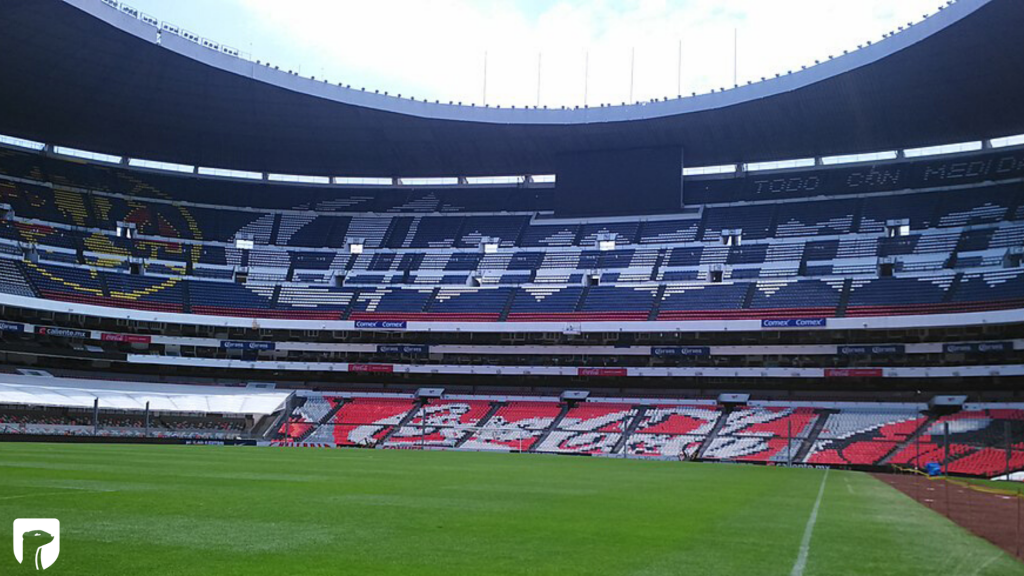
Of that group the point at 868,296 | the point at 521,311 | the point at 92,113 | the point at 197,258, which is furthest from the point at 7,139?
the point at 868,296

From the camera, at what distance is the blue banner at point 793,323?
55.4m

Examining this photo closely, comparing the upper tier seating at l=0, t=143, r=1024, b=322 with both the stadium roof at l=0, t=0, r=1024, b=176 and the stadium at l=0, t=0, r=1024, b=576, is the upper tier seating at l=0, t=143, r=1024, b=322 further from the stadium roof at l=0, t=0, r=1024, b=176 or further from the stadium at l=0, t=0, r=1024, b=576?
the stadium roof at l=0, t=0, r=1024, b=176

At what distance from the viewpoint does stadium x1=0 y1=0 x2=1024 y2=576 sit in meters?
50.0

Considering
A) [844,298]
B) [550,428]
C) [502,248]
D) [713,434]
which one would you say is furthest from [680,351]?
[502,248]

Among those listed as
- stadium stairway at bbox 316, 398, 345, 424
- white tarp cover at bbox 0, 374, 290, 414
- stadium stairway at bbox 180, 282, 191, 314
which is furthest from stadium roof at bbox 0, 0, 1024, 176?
stadium stairway at bbox 316, 398, 345, 424

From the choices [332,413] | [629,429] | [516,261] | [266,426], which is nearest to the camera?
[629,429]

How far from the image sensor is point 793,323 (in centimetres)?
5600

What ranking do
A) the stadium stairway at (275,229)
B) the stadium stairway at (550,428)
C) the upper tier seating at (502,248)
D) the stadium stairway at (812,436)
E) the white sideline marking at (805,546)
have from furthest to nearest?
the stadium stairway at (275,229) → the upper tier seating at (502,248) → the stadium stairway at (550,428) → the stadium stairway at (812,436) → the white sideline marking at (805,546)

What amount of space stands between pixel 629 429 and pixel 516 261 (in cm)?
1840

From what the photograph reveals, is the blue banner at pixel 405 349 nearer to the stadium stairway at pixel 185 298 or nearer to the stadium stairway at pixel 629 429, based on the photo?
the stadium stairway at pixel 185 298

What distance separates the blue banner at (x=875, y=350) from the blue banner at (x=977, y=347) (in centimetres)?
255

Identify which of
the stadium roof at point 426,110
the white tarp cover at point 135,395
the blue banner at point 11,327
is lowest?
the white tarp cover at point 135,395

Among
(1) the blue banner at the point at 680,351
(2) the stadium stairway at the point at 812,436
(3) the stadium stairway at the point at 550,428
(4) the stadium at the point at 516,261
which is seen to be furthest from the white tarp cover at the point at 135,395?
(2) the stadium stairway at the point at 812,436

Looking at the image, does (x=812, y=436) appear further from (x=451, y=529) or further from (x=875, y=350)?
(x=451, y=529)
